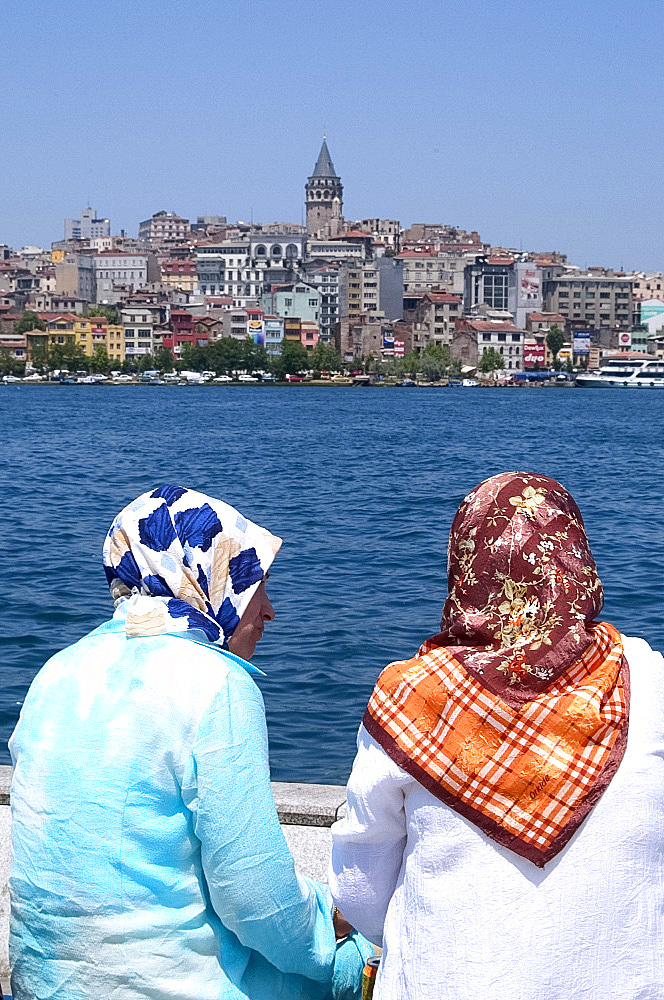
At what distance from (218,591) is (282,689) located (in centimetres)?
629

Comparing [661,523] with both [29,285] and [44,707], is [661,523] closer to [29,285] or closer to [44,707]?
[44,707]

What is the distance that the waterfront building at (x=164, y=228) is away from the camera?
17350 cm

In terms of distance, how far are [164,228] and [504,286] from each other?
235 feet

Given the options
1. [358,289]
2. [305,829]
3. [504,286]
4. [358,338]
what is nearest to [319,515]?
[305,829]

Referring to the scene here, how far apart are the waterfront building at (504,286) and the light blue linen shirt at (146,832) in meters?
121

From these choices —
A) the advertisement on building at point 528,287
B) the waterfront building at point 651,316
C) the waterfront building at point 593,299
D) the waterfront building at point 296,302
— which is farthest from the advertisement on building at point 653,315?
the waterfront building at point 296,302

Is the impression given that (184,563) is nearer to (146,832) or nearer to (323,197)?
(146,832)

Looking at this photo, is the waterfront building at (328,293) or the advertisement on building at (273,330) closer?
the advertisement on building at (273,330)

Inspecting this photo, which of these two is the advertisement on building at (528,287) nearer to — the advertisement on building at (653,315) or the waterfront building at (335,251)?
the advertisement on building at (653,315)

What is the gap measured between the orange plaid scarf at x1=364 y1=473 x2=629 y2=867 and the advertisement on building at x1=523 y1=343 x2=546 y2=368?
110 meters

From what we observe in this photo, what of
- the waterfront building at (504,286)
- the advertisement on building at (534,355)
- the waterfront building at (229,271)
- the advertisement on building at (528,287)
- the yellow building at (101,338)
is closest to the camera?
the yellow building at (101,338)

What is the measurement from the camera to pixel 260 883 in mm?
1719

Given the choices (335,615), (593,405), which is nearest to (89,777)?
(335,615)

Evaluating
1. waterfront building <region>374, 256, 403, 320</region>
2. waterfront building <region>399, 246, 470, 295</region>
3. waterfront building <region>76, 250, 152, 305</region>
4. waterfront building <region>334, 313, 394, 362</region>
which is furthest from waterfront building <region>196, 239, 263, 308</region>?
waterfront building <region>399, 246, 470, 295</region>
